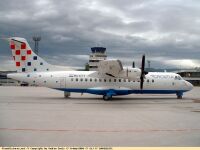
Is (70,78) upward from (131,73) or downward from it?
downward

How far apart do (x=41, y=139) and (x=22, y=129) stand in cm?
200

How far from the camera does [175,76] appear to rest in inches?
1085

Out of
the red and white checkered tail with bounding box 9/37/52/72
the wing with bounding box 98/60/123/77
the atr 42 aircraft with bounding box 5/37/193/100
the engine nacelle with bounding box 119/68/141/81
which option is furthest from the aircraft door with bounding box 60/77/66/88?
the engine nacelle with bounding box 119/68/141/81

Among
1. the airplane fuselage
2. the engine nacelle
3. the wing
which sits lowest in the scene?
the airplane fuselage

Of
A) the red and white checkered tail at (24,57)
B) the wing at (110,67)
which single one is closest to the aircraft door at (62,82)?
the red and white checkered tail at (24,57)

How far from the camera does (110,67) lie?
23.8 meters

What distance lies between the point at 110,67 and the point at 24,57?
8835 millimetres

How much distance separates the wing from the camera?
2244 cm

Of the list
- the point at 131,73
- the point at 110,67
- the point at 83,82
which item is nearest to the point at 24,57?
the point at 83,82

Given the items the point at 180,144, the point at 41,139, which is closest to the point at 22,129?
the point at 41,139

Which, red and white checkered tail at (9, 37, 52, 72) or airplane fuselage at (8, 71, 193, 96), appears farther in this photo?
red and white checkered tail at (9, 37, 52, 72)

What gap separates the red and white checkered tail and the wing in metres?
6.43

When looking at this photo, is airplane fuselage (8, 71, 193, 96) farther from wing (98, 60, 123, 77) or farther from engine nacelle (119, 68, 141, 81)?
engine nacelle (119, 68, 141, 81)

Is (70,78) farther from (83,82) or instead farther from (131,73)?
(131,73)
